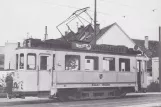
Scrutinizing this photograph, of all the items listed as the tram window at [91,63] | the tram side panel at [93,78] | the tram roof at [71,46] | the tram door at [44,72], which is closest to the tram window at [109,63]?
the tram side panel at [93,78]

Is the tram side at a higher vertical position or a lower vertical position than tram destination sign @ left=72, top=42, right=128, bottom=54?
lower

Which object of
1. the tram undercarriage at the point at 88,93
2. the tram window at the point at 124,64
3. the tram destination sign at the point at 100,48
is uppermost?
the tram destination sign at the point at 100,48

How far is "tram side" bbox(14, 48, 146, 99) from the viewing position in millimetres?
15477

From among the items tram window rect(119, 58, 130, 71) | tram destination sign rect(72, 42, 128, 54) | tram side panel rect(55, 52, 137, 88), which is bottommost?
tram side panel rect(55, 52, 137, 88)

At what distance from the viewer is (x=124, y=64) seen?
19297mm

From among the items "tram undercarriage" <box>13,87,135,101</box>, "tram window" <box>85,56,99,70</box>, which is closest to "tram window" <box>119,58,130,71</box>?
"tram undercarriage" <box>13,87,135,101</box>

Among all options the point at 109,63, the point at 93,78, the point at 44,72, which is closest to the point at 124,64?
the point at 109,63

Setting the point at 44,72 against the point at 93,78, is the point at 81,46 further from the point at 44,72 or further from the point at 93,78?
the point at 44,72

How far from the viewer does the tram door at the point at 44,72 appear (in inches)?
613

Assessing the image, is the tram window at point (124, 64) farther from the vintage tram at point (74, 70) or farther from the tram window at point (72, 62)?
the tram window at point (72, 62)

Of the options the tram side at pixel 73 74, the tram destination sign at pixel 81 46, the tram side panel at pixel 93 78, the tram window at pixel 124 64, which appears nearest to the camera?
the tram side at pixel 73 74

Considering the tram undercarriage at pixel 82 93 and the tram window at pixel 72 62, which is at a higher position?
the tram window at pixel 72 62

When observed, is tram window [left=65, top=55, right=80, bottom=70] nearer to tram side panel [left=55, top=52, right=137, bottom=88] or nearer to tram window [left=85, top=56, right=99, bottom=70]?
tram side panel [left=55, top=52, right=137, bottom=88]

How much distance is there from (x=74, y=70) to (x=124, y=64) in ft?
13.4
